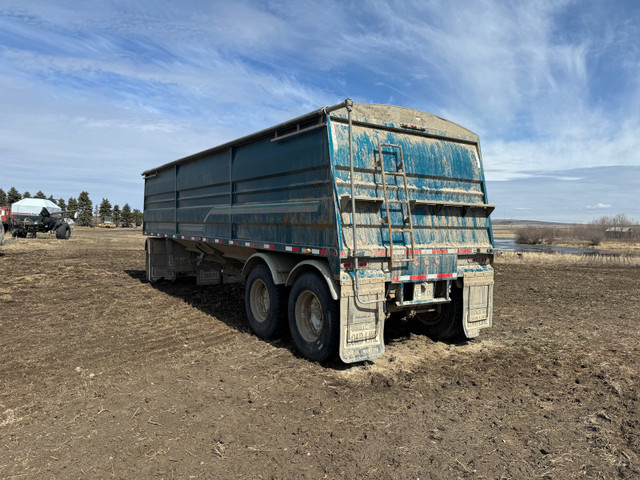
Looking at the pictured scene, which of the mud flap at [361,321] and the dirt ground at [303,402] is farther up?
the mud flap at [361,321]

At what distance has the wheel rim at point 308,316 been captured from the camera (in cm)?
525

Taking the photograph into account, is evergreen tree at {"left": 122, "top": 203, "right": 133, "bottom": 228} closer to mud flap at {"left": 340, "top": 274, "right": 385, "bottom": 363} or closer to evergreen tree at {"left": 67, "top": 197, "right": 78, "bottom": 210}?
evergreen tree at {"left": 67, "top": 197, "right": 78, "bottom": 210}

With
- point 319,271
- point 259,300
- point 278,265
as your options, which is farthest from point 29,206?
point 319,271

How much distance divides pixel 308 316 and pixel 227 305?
3.50 metres

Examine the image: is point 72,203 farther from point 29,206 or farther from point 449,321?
point 449,321

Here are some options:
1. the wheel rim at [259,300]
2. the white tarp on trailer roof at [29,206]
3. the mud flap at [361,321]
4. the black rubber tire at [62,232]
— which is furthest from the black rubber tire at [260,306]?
the white tarp on trailer roof at [29,206]

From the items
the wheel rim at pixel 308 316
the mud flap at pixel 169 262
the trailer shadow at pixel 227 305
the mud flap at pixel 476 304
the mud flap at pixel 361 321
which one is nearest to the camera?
the mud flap at pixel 361 321

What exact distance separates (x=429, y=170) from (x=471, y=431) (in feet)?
10.4

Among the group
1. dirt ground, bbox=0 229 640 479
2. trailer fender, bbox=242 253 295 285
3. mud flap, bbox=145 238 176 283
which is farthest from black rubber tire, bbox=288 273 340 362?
mud flap, bbox=145 238 176 283

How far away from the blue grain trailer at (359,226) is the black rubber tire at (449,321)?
0.05ft

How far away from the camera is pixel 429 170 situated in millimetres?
5543

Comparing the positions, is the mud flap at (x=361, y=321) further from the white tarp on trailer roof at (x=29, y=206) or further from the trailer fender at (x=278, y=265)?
→ the white tarp on trailer roof at (x=29, y=206)

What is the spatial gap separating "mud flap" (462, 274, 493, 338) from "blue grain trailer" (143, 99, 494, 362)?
18 millimetres

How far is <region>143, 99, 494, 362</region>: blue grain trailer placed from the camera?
187 inches
